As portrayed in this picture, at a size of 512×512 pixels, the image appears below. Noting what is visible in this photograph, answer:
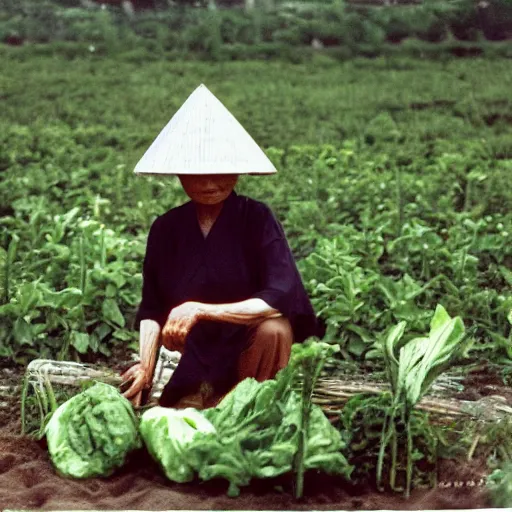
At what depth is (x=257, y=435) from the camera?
9.71 feet

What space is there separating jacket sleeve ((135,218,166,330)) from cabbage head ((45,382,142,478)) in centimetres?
34

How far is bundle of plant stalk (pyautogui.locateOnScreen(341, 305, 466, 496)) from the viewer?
3.03 m

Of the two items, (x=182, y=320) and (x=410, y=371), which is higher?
(x=182, y=320)

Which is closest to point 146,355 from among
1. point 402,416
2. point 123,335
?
point 123,335

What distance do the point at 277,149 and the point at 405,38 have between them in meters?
0.89

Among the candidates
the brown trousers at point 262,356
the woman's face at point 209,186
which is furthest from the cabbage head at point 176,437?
the woman's face at point 209,186

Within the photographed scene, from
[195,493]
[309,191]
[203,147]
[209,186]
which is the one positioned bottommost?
[195,493]

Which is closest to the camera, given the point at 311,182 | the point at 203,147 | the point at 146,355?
the point at 203,147

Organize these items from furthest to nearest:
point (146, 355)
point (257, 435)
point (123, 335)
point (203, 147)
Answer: point (123, 335) < point (146, 355) < point (203, 147) < point (257, 435)

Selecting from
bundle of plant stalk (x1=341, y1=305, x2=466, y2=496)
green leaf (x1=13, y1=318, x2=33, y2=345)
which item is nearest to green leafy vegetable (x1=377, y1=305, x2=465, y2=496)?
bundle of plant stalk (x1=341, y1=305, x2=466, y2=496)

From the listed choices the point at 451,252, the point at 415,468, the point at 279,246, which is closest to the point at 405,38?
the point at 451,252

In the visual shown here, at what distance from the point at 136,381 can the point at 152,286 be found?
325 mm

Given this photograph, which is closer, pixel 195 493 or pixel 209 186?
pixel 195 493

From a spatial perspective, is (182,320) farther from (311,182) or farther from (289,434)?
(311,182)
